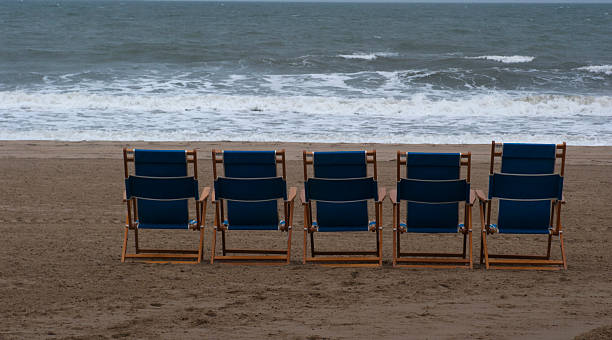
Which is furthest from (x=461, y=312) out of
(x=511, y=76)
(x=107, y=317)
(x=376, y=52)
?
(x=376, y=52)

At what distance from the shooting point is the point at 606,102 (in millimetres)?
14469

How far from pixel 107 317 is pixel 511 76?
61.2ft

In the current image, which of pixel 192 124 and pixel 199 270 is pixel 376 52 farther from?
pixel 199 270

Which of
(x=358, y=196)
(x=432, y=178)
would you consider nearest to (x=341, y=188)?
(x=358, y=196)

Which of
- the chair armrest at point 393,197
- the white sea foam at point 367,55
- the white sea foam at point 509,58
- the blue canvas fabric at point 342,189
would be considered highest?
the white sea foam at point 367,55

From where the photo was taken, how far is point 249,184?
15.2 feet

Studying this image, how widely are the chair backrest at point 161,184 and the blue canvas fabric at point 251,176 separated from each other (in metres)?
0.28

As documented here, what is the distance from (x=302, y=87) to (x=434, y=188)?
1299cm

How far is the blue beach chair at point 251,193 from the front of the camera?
181 inches

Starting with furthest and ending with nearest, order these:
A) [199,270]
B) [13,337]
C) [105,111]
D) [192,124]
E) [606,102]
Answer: [606,102]
[105,111]
[192,124]
[199,270]
[13,337]

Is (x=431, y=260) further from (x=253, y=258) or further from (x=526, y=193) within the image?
(x=253, y=258)

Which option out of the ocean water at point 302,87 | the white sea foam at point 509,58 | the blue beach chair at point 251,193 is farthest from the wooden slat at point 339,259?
the white sea foam at point 509,58

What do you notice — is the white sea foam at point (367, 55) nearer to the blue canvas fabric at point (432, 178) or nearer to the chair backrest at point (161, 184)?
the blue canvas fabric at point (432, 178)

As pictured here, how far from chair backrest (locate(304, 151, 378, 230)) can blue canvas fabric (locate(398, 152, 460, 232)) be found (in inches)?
→ 11.9
